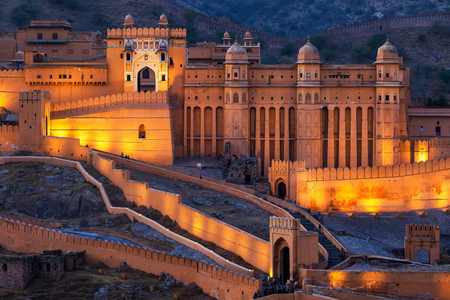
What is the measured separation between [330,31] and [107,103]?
152 feet

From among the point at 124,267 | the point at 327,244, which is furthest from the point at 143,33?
the point at 124,267

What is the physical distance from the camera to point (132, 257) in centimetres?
5100

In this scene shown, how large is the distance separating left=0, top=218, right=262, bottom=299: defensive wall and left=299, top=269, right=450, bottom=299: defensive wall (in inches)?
183

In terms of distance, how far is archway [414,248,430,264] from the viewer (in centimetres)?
5884

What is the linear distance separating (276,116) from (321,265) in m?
25.5

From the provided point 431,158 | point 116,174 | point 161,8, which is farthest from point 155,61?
point 161,8

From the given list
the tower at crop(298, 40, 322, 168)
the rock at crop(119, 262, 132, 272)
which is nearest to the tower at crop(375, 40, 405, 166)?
the tower at crop(298, 40, 322, 168)

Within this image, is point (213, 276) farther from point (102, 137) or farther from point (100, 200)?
point (102, 137)

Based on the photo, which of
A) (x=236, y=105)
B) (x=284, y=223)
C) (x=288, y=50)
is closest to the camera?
(x=284, y=223)

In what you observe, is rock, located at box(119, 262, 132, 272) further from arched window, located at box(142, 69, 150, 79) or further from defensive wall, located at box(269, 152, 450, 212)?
arched window, located at box(142, 69, 150, 79)

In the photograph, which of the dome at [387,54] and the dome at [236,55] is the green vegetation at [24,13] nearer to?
the dome at [236,55]

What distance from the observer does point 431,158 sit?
72.6 metres

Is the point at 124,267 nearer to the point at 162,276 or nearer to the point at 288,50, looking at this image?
the point at 162,276

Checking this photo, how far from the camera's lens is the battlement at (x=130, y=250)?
47000 millimetres
